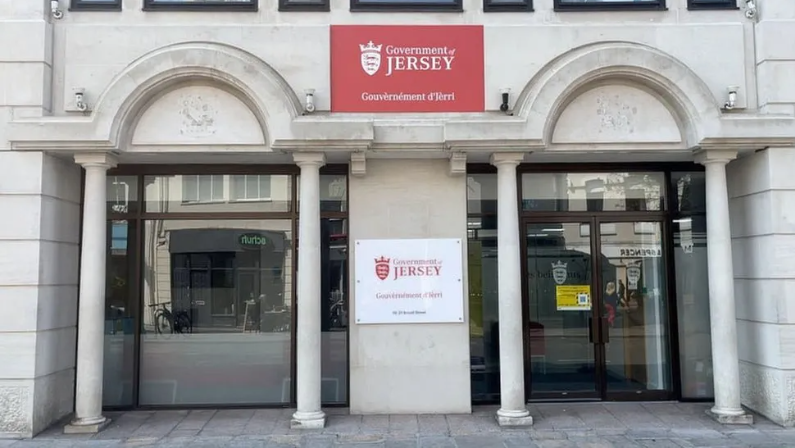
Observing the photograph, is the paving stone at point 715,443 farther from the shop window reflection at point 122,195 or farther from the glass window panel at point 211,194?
the shop window reflection at point 122,195

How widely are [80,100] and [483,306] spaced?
19.5 ft

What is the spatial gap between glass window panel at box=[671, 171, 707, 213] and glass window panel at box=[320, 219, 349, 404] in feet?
16.0

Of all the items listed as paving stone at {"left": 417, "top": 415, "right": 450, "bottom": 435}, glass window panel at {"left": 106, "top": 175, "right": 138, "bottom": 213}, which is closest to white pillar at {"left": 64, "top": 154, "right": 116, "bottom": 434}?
glass window panel at {"left": 106, "top": 175, "right": 138, "bottom": 213}

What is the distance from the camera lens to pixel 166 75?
755 cm

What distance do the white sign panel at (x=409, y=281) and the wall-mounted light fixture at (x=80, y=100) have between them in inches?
150

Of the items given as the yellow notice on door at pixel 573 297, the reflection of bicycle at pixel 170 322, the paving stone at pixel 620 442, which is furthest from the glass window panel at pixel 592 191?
the reflection of bicycle at pixel 170 322

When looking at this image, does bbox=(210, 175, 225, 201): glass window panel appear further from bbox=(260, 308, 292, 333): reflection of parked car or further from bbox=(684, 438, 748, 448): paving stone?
bbox=(684, 438, 748, 448): paving stone

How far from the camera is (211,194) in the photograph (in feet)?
28.6

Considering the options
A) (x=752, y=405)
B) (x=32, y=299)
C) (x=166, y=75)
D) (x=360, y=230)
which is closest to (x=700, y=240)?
(x=752, y=405)

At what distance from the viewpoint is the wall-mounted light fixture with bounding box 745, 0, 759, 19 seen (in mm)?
8031

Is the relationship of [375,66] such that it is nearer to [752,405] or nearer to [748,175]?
[748,175]

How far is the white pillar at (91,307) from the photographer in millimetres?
7340

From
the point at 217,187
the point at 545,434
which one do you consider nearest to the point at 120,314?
the point at 217,187

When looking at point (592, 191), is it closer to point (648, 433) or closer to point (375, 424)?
point (648, 433)
